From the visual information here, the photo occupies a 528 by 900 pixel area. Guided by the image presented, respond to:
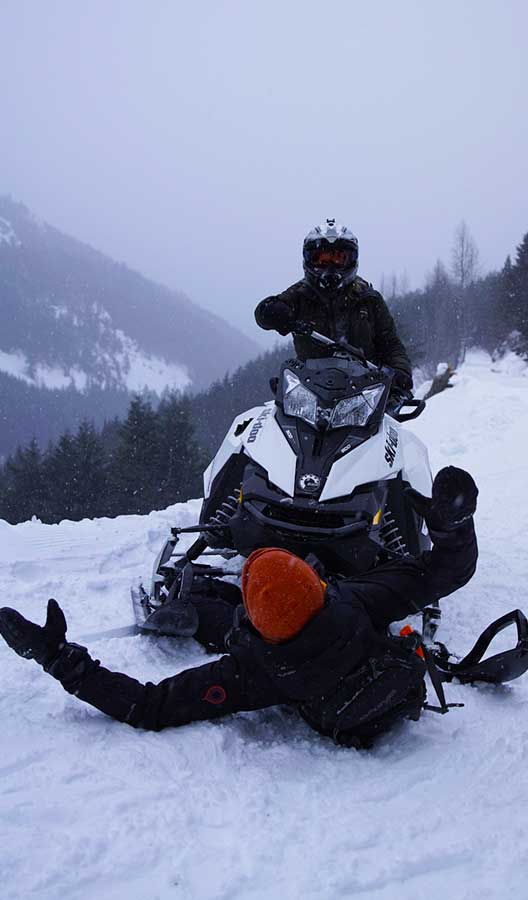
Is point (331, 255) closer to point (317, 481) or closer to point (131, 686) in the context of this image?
point (317, 481)

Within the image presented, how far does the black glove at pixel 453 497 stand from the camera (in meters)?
2.27

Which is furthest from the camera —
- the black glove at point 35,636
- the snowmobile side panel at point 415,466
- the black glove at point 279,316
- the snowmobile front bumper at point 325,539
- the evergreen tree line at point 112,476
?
the evergreen tree line at point 112,476

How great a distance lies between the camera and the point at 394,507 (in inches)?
138

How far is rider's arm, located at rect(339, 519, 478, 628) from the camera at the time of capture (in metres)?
2.42

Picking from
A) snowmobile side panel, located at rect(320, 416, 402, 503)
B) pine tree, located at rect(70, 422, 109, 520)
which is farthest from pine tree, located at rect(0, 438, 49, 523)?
snowmobile side panel, located at rect(320, 416, 402, 503)

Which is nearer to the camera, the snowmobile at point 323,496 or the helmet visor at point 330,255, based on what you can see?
the snowmobile at point 323,496

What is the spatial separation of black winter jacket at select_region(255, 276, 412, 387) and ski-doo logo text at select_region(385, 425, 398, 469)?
3.83ft

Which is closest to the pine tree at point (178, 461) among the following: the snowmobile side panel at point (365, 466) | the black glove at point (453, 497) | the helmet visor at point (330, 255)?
the helmet visor at point (330, 255)

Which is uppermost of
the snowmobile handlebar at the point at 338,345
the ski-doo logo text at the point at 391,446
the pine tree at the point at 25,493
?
the snowmobile handlebar at the point at 338,345

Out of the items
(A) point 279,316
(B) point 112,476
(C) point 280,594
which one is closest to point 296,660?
(C) point 280,594

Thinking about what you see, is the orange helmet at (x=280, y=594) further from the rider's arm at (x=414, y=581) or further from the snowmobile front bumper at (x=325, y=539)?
the snowmobile front bumper at (x=325, y=539)

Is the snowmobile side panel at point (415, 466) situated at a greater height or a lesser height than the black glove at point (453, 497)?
lesser

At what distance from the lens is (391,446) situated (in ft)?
11.4

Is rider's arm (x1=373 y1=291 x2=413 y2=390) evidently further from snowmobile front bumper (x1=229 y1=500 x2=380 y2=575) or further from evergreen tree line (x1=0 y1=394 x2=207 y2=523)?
evergreen tree line (x1=0 y1=394 x2=207 y2=523)
